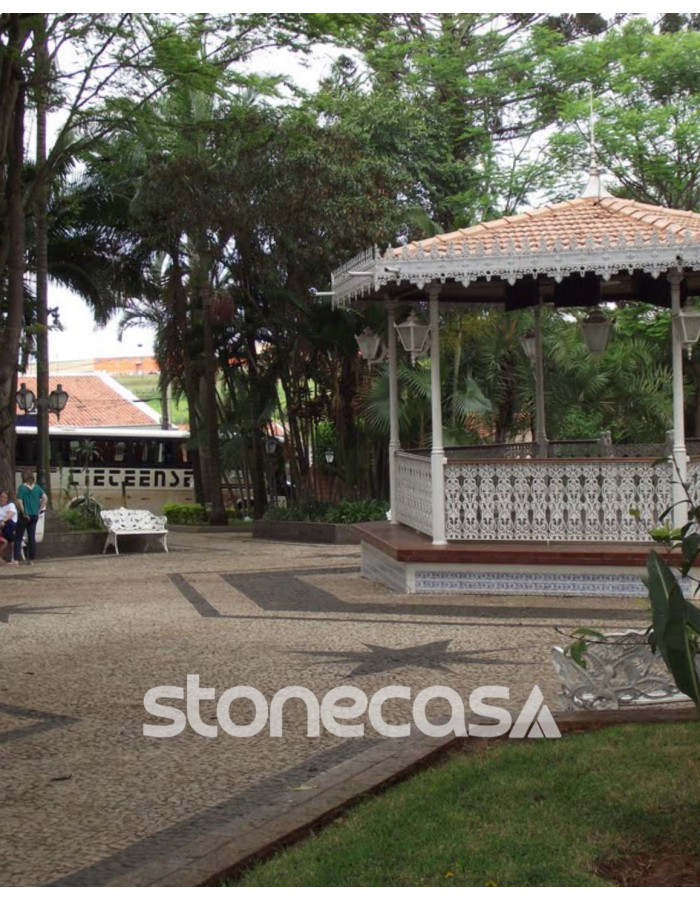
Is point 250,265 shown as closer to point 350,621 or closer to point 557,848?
point 350,621

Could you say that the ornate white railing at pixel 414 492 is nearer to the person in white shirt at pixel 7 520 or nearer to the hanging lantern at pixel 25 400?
the person in white shirt at pixel 7 520

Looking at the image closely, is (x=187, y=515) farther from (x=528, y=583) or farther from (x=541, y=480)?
(x=528, y=583)

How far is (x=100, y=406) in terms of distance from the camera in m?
60.8

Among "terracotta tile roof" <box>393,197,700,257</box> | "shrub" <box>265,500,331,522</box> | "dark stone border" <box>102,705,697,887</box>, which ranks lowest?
"shrub" <box>265,500,331,522</box>

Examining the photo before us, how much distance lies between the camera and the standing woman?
18969 millimetres

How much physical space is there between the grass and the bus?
37.4 metres

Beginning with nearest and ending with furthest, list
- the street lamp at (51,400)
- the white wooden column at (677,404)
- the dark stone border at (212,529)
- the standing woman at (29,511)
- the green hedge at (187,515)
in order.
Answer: the white wooden column at (677,404), the standing woman at (29,511), the street lamp at (51,400), the dark stone border at (212,529), the green hedge at (187,515)

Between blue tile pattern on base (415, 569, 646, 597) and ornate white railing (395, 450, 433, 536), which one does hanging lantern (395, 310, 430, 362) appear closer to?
ornate white railing (395, 450, 433, 536)

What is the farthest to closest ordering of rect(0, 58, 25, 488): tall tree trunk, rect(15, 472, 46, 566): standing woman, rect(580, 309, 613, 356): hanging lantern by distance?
1. rect(0, 58, 25, 488): tall tree trunk
2. rect(15, 472, 46, 566): standing woman
3. rect(580, 309, 613, 356): hanging lantern

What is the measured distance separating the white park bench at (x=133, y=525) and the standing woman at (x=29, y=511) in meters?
1.82

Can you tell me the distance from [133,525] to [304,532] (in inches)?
141

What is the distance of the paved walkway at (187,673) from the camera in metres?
5.32

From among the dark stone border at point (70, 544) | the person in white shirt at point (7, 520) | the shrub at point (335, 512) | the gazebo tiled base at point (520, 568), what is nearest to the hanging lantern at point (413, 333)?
the gazebo tiled base at point (520, 568)

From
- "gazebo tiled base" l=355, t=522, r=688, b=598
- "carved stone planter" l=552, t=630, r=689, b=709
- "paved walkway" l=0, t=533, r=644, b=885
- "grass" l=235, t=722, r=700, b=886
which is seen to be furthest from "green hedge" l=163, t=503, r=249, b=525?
→ "grass" l=235, t=722, r=700, b=886
